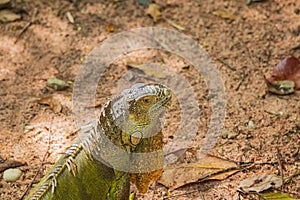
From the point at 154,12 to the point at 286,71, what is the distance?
1742mm

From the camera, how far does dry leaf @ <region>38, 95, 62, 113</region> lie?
515cm

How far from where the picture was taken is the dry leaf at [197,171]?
14.4 feet

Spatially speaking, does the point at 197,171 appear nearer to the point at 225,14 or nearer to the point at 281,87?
the point at 281,87

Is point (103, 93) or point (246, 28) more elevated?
point (246, 28)

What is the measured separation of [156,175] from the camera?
3928 millimetres

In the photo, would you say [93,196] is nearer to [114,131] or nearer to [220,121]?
[114,131]

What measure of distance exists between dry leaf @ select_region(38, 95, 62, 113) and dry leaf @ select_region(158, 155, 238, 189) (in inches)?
49.4

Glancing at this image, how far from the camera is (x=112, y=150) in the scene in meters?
3.55

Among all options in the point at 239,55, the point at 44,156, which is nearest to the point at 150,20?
the point at 239,55

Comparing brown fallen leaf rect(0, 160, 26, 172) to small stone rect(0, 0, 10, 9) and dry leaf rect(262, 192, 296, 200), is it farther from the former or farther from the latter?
small stone rect(0, 0, 10, 9)

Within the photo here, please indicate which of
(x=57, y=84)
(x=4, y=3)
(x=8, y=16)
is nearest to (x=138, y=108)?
(x=57, y=84)

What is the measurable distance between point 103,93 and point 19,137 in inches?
36.9

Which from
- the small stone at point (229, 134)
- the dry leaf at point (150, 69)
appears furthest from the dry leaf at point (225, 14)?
the small stone at point (229, 134)

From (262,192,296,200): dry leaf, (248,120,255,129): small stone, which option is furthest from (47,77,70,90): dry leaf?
(262,192,296,200): dry leaf
